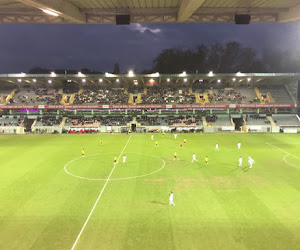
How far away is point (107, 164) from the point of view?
26.4 meters

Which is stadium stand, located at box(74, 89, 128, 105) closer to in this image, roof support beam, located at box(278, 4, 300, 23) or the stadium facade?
the stadium facade

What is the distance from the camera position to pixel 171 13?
907cm

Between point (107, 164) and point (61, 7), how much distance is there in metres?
20.9

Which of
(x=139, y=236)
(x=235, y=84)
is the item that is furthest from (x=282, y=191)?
(x=235, y=84)

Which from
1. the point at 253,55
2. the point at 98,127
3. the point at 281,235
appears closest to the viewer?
the point at 281,235

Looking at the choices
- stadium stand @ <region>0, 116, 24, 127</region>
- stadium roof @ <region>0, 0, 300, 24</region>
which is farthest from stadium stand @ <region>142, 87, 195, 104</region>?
stadium roof @ <region>0, 0, 300, 24</region>

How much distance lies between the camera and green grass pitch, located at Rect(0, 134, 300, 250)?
481 inches

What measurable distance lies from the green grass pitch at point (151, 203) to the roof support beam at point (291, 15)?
10.8m

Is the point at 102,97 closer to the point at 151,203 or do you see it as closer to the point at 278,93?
the point at 278,93

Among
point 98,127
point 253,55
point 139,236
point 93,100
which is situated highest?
point 253,55

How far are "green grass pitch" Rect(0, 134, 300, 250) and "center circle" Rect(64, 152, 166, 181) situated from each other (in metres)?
0.11

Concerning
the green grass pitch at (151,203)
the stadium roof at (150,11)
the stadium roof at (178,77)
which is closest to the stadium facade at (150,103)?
the stadium roof at (178,77)

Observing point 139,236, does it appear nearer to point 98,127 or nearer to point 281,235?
point 281,235

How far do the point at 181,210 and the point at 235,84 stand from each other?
55043 millimetres
